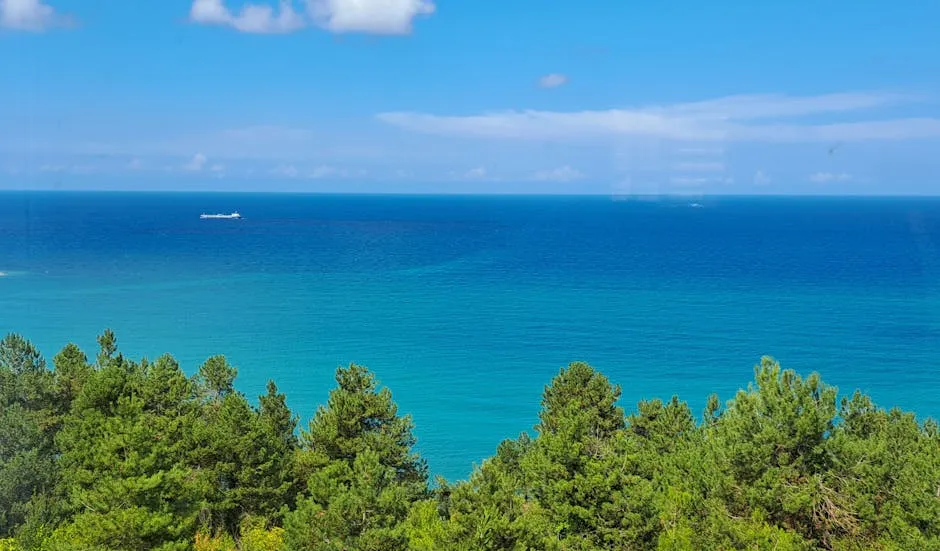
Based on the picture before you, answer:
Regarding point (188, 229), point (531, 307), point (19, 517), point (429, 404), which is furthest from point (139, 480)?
point (188, 229)

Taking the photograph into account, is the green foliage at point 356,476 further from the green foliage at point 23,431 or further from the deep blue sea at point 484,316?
the deep blue sea at point 484,316

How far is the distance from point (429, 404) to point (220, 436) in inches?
1113

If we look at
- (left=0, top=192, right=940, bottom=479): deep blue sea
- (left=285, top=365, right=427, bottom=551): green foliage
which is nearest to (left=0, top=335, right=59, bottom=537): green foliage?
(left=285, top=365, right=427, bottom=551): green foliage

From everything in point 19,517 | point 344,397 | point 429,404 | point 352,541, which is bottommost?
point 429,404

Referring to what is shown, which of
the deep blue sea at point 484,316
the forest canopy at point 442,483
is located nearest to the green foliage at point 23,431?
the forest canopy at point 442,483

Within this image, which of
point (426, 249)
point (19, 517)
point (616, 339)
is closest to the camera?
point (19, 517)

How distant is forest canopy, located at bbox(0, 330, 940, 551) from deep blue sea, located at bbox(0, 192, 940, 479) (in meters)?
17.9

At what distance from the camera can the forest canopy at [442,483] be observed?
16.0 metres

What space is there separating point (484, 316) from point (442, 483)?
176 feet

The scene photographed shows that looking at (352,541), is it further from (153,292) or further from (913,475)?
(153,292)

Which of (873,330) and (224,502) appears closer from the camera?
(224,502)

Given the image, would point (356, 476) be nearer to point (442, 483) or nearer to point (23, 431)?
point (442, 483)

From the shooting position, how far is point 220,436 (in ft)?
70.0

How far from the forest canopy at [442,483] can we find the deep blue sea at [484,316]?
17882 mm
